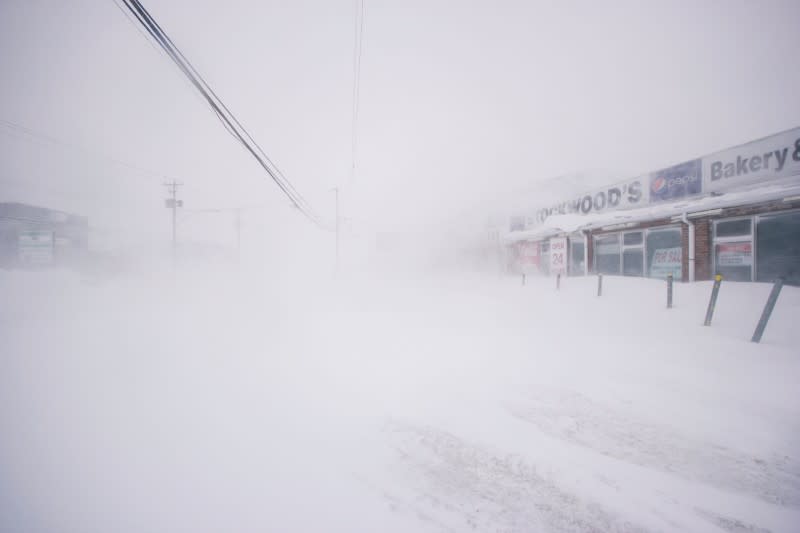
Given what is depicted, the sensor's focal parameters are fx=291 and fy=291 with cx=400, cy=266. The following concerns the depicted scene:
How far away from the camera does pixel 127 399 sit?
14.5 feet

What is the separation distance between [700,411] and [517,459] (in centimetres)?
267

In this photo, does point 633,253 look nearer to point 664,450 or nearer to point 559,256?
point 559,256

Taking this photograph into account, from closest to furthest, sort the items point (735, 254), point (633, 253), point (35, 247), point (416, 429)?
point (416, 429) → point (735, 254) → point (633, 253) → point (35, 247)

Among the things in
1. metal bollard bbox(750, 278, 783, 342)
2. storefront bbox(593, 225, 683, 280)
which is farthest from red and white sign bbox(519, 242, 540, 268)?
metal bollard bbox(750, 278, 783, 342)

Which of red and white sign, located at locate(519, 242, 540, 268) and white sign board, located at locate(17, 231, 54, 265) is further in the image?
white sign board, located at locate(17, 231, 54, 265)

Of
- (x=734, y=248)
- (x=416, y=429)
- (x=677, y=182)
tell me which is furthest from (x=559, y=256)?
(x=416, y=429)

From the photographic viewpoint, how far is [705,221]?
10.7m

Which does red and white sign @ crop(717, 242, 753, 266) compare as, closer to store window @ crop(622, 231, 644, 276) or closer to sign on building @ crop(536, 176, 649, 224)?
store window @ crop(622, 231, 644, 276)

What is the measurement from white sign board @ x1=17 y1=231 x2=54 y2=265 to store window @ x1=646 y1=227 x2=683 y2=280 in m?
37.8

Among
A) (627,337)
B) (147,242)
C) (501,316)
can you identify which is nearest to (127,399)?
(501,316)

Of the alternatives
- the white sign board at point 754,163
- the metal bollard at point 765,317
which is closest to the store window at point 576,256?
the white sign board at point 754,163

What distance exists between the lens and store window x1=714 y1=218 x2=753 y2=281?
9820 millimetres

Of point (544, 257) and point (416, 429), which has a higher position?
point (544, 257)

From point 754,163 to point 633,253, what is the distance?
15.5 ft
